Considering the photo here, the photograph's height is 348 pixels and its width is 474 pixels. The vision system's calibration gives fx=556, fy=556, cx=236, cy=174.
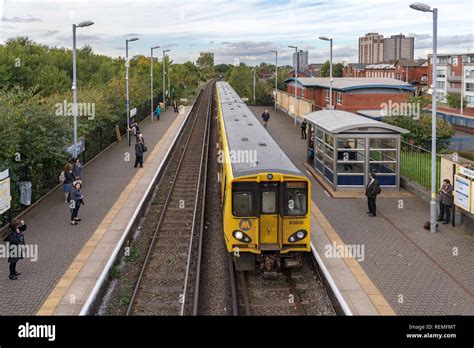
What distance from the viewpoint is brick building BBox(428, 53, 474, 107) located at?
235ft

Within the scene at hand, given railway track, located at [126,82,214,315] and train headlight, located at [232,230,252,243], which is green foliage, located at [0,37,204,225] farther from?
train headlight, located at [232,230,252,243]

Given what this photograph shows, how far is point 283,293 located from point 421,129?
16340 millimetres

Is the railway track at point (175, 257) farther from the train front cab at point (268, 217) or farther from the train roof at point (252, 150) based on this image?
the train roof at point (252, 150)

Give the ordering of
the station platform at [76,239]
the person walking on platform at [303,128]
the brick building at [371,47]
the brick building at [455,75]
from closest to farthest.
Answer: the station platform at [76,239], the person walking on platform at [303,128], the brick building at [455,75], the brick building at [371,47]

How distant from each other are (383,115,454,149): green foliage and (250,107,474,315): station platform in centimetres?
682

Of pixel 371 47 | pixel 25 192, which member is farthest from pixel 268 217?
pixel 371 47

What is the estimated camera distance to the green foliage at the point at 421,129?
2545cm

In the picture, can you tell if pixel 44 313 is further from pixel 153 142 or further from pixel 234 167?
pixel 153 142

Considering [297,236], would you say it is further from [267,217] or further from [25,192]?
[25,192]

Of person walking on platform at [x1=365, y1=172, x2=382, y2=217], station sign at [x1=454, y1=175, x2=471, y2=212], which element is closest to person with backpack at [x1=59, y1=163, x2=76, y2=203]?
person walking on platform at [x1=365, y1=172, x2=382, y2=217]

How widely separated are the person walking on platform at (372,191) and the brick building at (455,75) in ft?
185

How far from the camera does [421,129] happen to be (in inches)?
1006

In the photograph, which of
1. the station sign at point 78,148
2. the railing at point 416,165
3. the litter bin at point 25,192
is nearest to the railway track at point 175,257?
the station sign at point 78,148

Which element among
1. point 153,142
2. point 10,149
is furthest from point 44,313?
point 153,142
